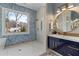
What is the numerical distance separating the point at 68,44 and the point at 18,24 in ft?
2.36

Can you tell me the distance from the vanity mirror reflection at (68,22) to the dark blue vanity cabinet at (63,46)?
0.41 feet

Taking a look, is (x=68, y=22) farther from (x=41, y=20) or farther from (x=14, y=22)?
(x=14, y=22)

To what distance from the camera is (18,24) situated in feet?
4.84

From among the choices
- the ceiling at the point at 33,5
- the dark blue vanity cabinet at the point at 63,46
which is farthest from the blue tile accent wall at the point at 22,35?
the dark blue vanity cabinet at the point at 63,46

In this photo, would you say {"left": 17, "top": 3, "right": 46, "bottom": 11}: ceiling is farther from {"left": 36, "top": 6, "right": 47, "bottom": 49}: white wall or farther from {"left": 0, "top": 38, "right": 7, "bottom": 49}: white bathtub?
{"left": 0, "top": 38, "right": 7, "bottom": 49}: white bathtub

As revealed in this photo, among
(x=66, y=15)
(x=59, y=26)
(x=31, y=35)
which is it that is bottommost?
(x=31, y=35)

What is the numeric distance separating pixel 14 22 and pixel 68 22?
742 millimetres

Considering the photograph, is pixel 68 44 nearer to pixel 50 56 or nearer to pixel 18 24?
pixel 50 56

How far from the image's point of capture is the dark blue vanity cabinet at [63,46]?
4.42 ft

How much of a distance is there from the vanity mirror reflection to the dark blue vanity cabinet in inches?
4.9

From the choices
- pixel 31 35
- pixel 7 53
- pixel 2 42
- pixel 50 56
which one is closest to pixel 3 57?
pixel 7 53

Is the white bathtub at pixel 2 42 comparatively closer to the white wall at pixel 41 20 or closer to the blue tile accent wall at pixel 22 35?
the blue tile accent wall at pixel 22 35

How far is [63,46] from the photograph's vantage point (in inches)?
58.2

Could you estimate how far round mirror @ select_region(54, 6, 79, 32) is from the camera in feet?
4.83
